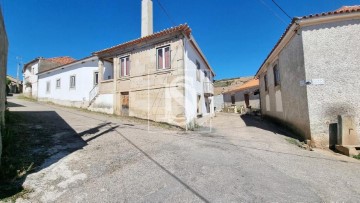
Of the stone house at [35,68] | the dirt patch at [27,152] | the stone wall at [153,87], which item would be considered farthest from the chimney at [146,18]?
the stone house at [35,68]

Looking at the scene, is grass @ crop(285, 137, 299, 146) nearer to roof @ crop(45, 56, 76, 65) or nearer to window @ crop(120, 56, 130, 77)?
window @ crop(120, 56, 130, 77)

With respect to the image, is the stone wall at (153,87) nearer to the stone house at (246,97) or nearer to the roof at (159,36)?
the roof at (159,36)

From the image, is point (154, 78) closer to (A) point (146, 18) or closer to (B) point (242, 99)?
(A) point (146, 18)

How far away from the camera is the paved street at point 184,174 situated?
131 inches

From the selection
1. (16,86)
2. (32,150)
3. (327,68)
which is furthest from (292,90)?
(16,86)

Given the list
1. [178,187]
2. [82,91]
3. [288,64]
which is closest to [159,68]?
[288,64]

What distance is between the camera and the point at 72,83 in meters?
19.8

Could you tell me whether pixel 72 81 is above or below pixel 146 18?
below

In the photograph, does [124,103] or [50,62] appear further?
[50,62]

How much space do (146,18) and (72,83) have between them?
11328 millimetres

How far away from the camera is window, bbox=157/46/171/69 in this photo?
1151cm

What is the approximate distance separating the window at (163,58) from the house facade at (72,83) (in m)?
6.55

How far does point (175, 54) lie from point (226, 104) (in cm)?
2368

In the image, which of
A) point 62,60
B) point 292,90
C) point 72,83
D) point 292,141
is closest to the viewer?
point 292,141
